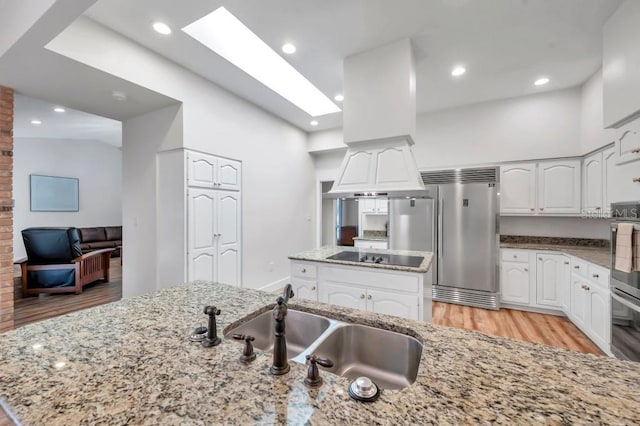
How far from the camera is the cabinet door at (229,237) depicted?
3.54 meters

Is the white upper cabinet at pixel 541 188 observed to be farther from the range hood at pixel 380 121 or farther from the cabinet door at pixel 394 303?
the cabinet door at pixel 394 303

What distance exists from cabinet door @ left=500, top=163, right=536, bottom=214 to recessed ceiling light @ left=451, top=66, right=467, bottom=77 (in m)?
1.55

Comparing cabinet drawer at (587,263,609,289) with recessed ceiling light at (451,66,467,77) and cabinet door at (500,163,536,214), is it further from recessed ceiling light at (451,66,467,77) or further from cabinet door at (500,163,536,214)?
recessed ceiling light at (451,66,467,77)

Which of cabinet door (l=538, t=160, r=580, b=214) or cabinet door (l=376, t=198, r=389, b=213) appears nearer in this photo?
cabinet door (l=538, t=160, r=580, b=214)

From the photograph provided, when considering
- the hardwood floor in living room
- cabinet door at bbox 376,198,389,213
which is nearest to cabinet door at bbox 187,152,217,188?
the hardwood floor in living room

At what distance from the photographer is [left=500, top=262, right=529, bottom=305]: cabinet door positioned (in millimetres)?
3479

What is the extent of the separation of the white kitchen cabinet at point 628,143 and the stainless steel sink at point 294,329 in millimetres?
2554

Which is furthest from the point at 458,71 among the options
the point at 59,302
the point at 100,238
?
the point at 100,238

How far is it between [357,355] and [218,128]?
3.24 meters

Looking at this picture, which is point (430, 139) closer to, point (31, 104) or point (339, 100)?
point (339, 100)

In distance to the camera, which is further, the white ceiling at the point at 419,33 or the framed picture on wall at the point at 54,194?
the framed picture on wall at the point at 54,194

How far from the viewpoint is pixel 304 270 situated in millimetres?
2691

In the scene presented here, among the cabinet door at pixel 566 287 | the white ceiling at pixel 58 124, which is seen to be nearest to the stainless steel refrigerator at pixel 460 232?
the cabinet door at pixel 566 287

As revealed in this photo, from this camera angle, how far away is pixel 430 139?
4.30m
